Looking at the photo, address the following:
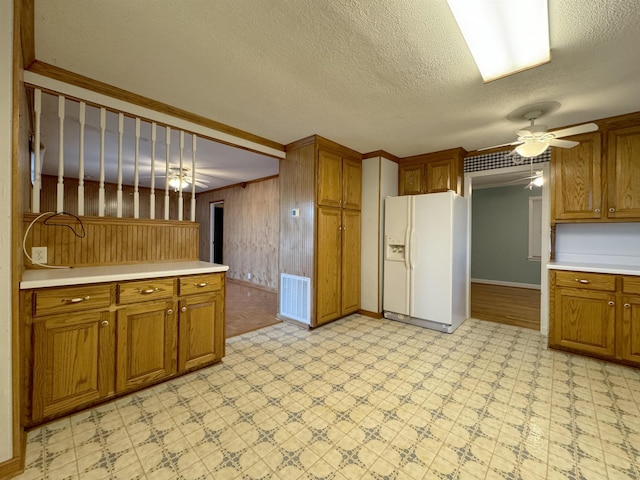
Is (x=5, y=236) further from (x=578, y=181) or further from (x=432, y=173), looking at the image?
(x=578, y=181)

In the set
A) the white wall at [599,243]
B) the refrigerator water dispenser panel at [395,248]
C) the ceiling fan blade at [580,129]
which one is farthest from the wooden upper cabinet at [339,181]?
the white wall at [599,243]

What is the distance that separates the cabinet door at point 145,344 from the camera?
1.93 m

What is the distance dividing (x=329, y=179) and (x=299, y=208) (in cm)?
54

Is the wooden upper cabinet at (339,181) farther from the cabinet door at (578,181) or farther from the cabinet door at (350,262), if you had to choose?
the cabinet door at (578,181)

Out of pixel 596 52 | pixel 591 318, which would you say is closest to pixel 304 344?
pixel 591 318

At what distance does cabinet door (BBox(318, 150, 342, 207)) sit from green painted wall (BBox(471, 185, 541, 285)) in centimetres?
461

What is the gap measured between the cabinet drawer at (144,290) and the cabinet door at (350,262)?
2.27 metres

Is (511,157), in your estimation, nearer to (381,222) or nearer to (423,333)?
(381,222)

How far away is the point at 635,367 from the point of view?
2.50m

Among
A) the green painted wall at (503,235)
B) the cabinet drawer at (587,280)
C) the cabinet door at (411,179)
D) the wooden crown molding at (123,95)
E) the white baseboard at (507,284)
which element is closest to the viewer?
the wooden crown molding at (123,95)

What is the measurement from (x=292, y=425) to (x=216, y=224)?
6839mm

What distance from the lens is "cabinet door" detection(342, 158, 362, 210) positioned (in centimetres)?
389

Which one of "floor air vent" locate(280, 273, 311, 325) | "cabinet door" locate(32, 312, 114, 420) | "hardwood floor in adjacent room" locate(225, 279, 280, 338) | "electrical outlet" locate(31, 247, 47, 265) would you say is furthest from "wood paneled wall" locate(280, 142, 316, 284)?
"electrical outlet" locate(31, 247, 47, 265)

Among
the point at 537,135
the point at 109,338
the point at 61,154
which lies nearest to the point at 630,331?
the point at 537,135
